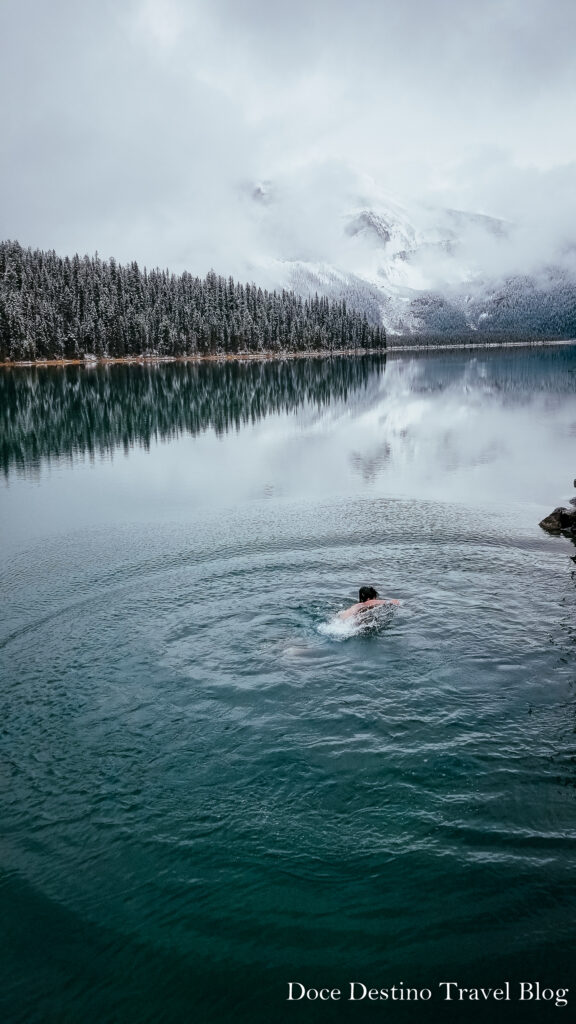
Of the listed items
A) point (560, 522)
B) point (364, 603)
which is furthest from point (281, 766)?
point (560, 522)

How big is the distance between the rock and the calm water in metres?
0.79

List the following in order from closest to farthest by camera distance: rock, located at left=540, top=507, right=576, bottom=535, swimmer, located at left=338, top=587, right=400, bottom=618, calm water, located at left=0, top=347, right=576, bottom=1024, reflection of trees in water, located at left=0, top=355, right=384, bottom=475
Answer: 1. calm water, located at left=0, top=347, right=576, bottom=1024
2. swimmer, located at left=338, top=587, right=400, bottom=618
3. rock, located at left=540, top=507, right=576, bottom=535
4. reflection of trees in water, located at left=0, top=355, right=384, bottom=475

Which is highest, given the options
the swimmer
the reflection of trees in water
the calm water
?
the reflection of trees in water

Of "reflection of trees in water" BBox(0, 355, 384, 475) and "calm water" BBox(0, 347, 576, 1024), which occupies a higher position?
"reflection of trees in water" BBox(0, 355, 384, 475)

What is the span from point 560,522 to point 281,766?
2261 cm

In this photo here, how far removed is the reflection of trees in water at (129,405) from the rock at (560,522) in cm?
3665

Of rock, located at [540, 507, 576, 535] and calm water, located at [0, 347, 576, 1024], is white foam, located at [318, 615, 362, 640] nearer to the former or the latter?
calm water, located at [0, 347, 576, 1024]

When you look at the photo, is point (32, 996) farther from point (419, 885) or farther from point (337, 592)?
point (337, 592)

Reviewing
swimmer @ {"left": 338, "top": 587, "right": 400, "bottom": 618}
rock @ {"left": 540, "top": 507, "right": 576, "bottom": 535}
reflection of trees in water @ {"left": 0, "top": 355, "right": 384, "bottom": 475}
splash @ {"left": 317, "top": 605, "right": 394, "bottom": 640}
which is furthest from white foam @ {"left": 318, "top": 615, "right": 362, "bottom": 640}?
reflection of trees in water @ {"left": 0, "top": 355, "right": 384, "bottom": 475}

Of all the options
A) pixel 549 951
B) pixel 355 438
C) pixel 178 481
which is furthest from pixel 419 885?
pixel 355 438

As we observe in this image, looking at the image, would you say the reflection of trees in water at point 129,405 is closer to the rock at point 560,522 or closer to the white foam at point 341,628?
the white foam at point 341,628

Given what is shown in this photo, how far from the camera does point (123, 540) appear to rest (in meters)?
31.0

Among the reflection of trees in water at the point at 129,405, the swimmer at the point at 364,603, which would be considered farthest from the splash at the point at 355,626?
the reflection of trees in water at the point at 129,405

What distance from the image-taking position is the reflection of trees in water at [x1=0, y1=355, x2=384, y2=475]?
60.8 metres
